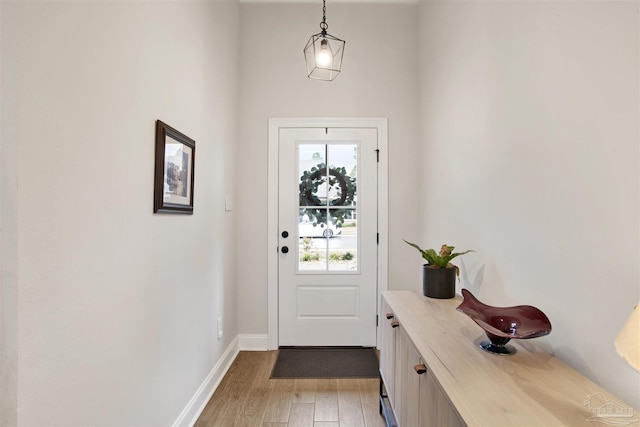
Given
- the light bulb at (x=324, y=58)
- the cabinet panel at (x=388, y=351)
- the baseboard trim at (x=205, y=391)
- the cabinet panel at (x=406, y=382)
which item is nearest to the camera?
the cabinet panel at (x=406, y=382)

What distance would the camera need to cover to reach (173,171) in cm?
160

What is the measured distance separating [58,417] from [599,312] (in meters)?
1.61

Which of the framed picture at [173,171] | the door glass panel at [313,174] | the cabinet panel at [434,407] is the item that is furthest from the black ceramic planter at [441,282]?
the framed picture at [173,171]

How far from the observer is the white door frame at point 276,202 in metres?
2.79

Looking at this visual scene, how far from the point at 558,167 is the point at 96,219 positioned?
62.2 inches

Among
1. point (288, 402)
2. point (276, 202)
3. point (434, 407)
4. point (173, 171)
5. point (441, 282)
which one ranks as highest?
point (173, 171)

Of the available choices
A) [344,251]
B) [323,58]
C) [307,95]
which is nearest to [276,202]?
[344,251]

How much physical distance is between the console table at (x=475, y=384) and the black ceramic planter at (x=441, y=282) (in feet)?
0.66

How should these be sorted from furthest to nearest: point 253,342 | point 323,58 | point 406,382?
point 253,342
point 323,58
point 406,382

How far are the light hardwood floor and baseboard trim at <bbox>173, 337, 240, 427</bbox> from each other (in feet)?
0.12

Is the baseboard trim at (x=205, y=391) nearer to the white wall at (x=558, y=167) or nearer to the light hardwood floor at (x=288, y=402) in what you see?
the light hardwood floor at (x=288, y=402)

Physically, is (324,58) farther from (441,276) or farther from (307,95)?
(441,276)

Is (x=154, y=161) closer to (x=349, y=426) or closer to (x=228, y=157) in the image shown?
(x=228, y=157)

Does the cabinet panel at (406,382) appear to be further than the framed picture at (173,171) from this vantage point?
No
